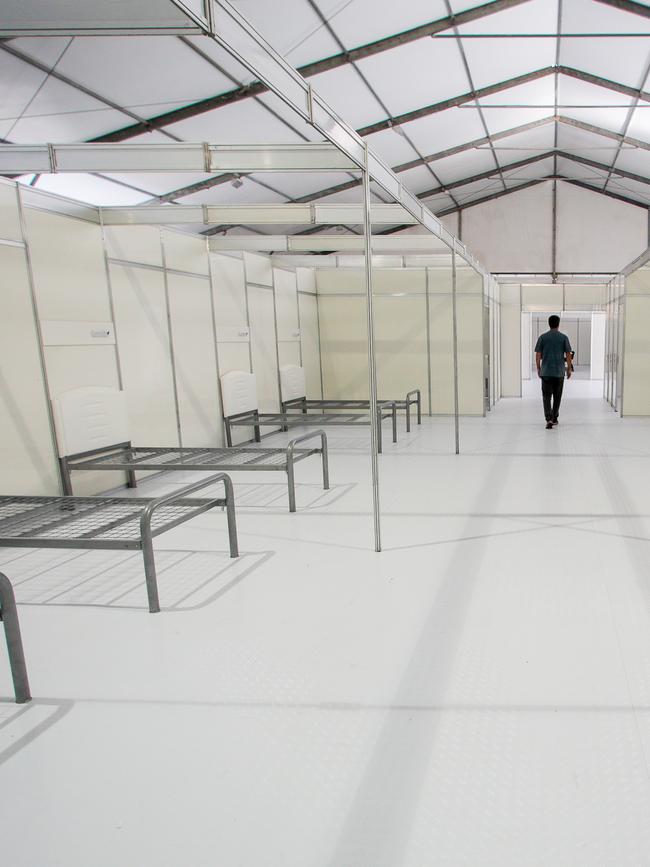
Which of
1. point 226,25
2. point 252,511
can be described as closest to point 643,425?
point 252,511

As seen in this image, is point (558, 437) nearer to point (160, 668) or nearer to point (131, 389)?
point (131, 389)

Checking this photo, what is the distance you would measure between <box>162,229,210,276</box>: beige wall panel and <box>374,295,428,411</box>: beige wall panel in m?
4.41

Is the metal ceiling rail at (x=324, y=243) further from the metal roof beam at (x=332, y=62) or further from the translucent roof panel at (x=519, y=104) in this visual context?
the translucent roof panel at (x=519, y=104)

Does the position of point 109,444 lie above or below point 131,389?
below

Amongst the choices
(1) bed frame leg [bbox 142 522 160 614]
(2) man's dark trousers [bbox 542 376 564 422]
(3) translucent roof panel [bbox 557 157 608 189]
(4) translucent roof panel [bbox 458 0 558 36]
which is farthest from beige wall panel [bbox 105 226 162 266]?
(3) translucent roof panel [bbox 557 157 608 189]

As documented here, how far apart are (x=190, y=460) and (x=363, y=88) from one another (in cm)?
760

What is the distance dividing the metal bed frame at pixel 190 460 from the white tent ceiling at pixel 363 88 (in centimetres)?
287

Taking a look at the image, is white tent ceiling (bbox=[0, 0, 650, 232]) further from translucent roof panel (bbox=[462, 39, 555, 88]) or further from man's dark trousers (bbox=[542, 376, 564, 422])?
man's dark trousers (bbox=[542, 376, 564, 422])

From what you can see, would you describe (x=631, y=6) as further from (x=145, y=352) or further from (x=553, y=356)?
(x=145, y=352)

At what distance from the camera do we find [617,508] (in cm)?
529

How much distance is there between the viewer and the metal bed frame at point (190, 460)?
18.2 feet

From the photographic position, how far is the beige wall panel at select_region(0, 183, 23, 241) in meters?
5.29

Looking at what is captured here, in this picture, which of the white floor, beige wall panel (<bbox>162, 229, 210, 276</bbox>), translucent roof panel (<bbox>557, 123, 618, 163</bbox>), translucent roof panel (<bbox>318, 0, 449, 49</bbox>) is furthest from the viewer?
translucent roof panel (<bbox>557, 123, 618, 163</bbox>)

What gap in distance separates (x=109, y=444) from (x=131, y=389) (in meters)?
0.87
